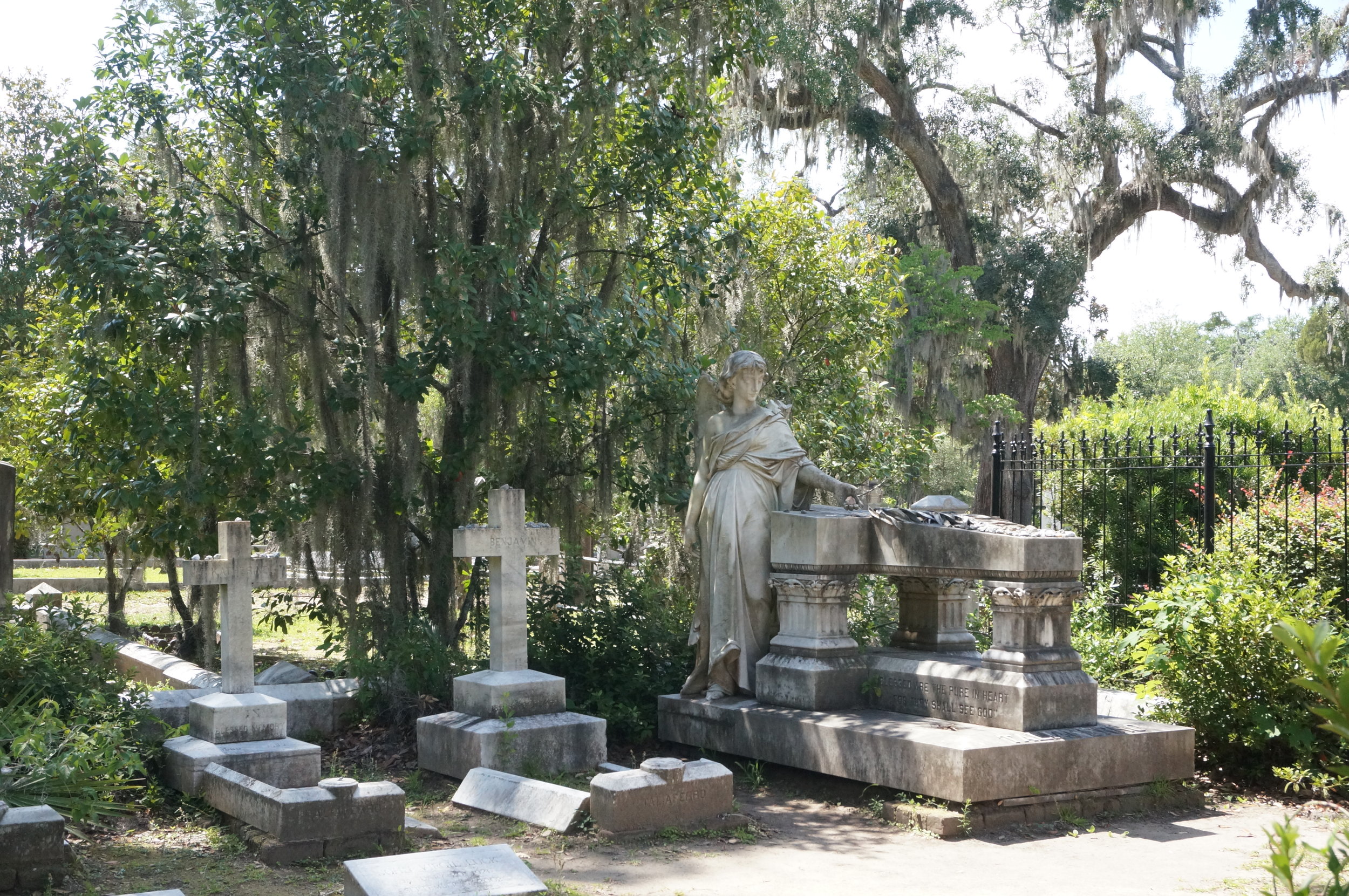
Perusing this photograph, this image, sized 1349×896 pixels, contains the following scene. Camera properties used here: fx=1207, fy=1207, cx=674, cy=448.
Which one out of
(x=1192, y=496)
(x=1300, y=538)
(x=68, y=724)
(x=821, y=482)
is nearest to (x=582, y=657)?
(x=821, y=482)

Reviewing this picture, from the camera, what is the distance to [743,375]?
27.4ft

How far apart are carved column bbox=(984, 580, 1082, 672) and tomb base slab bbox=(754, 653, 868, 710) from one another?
1.01m

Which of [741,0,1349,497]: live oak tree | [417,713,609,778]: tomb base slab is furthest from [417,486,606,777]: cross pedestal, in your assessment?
[741,0,1349,497]: live oak tree

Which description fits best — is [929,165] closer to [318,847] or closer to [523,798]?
[523,798]

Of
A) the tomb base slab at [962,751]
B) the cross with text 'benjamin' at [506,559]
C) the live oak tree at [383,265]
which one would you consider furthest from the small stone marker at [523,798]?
the live oak tree at [383,265]

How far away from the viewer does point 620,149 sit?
10.7 metres

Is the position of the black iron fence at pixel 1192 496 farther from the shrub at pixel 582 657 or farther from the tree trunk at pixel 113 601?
the tree trunk at pixel 113 601

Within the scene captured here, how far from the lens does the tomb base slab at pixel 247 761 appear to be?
21.5 ft

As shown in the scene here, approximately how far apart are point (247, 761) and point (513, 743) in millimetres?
1541

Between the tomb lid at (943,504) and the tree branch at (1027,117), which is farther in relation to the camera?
the tree branch at (1027,117)

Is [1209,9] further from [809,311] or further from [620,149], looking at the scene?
[620,149]

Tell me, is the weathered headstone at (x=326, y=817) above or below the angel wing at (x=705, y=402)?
below

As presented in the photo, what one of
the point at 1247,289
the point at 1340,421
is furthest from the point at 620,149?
the point at 1247,289

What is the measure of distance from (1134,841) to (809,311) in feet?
27.7
